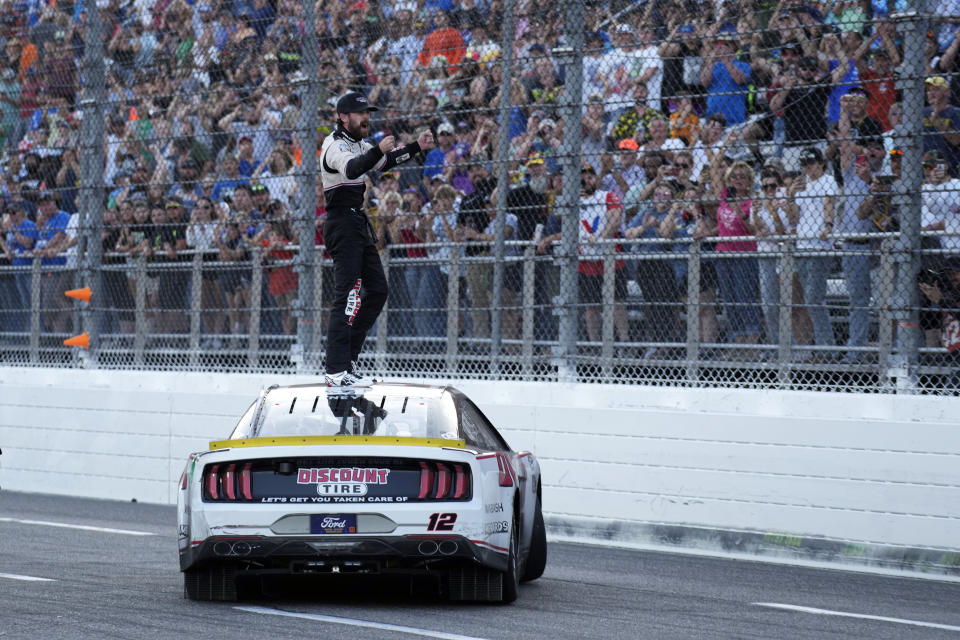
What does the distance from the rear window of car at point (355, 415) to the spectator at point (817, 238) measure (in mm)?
3123

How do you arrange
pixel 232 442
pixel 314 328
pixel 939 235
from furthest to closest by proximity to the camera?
pixel 314 328, pixel 939 235, pixel 232 442


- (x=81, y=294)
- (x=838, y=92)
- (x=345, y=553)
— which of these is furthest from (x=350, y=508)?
(x=81, y=294)

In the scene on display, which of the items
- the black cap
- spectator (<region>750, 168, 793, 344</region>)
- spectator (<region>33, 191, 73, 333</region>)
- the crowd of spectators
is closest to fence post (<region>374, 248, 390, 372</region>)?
the crowd of spectators

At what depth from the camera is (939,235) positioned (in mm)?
10180

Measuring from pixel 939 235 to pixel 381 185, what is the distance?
4842 millimetres

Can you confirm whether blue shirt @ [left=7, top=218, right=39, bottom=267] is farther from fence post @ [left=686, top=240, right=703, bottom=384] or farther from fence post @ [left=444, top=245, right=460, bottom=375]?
fence post @ [left=686, top=240, right=703, bottom=384]

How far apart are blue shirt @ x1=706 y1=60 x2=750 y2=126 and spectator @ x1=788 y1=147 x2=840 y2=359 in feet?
1.87

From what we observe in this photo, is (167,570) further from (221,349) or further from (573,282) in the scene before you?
(221,349)

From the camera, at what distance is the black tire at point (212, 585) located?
7914 mm

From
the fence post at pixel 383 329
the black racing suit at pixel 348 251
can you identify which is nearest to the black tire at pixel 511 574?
the black racing suit at pixel 348 251

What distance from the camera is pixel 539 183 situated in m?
12.0

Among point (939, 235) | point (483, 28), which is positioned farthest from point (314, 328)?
point (939, 235)

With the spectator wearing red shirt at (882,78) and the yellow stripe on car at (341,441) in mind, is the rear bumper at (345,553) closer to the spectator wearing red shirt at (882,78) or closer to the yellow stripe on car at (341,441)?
the yellow stripe on car at (341,441)

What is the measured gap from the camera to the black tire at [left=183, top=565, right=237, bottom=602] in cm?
791
